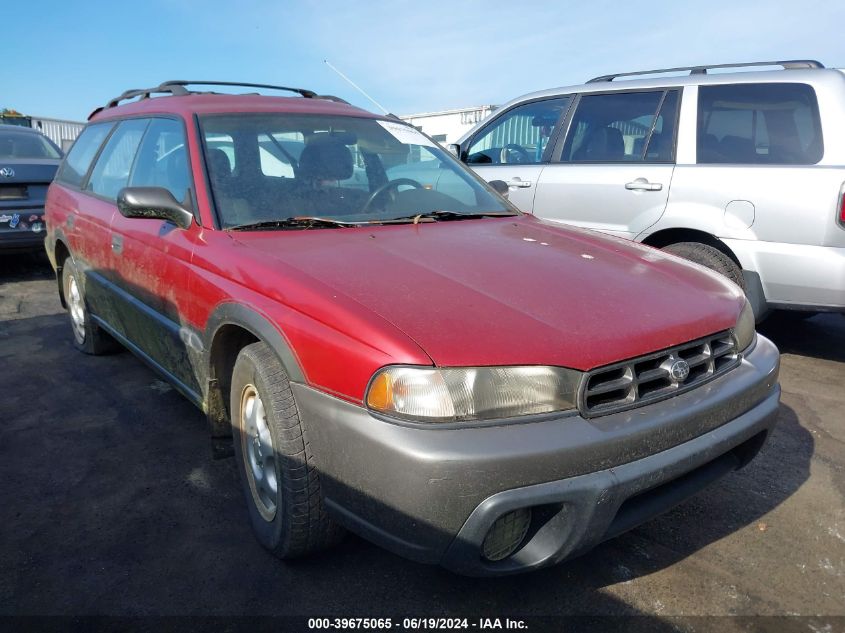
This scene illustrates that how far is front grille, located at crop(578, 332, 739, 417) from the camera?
6.04ft

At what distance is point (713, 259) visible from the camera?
4230 mm

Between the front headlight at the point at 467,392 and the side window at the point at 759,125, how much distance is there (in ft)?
10.2

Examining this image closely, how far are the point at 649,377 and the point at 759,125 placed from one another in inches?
122

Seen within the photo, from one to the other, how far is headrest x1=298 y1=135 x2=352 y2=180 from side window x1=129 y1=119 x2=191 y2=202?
0.51 m

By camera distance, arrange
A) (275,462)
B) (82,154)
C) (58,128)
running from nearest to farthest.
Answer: (275,462)
(82,154)
(58,128)

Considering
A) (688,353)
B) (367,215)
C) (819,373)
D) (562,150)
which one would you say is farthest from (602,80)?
(688,353)

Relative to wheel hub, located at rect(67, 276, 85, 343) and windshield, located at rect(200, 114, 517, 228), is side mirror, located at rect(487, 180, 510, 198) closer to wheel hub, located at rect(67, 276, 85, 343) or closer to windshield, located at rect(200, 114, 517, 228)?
windshield, located at rect(200, 114, 517, 228)

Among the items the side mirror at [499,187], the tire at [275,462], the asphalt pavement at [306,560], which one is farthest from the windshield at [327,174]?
the asphalt pavement at [306,560]

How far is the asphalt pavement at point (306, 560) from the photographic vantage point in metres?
2.10

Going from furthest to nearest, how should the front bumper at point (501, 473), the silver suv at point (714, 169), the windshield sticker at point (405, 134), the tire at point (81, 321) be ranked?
the tire at point (81, 321) < the silver suv at point (714, 169) < the windshield sticker at point (405, 134) < the front bumper at point (501, 473)

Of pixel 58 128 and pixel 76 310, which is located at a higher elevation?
pixel 58 128

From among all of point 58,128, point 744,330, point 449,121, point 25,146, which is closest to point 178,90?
point 744,330

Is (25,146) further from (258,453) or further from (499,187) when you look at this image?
(258,453)

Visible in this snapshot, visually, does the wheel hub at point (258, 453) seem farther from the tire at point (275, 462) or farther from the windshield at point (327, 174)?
the windshield at point (327, 174)
